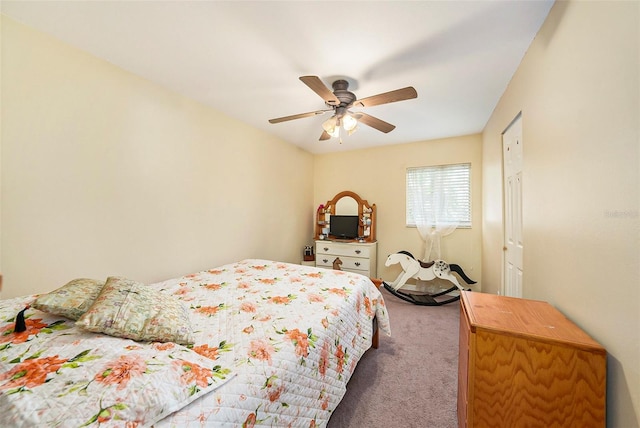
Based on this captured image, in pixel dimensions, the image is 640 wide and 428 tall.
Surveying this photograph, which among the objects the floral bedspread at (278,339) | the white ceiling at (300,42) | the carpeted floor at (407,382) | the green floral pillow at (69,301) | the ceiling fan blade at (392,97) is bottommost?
the carpeted floor at (407,382)

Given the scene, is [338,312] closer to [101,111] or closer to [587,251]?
[587,251]

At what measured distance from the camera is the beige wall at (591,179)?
0.83 meters

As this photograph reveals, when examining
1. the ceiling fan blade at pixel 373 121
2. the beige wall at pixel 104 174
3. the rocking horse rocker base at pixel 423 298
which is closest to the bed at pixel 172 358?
the beige wall at pixel 104 174

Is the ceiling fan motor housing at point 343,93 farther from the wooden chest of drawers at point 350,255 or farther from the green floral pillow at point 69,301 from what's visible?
the wooden chest of drawers at point 350,255

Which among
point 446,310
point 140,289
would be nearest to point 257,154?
point 140,289

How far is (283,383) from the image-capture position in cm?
104

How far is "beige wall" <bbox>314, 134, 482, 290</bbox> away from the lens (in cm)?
365

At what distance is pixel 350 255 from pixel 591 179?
10.6 feet

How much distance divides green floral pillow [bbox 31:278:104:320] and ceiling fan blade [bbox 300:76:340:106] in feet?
5.57

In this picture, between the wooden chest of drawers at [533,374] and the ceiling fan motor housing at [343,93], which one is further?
the ceiling fan motor housing at [343,93]

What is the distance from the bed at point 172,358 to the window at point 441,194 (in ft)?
8.83

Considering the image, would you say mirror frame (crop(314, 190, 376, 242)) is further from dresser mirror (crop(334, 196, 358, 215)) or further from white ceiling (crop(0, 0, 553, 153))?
white ceiling (crop(0, 0, 553, 153))

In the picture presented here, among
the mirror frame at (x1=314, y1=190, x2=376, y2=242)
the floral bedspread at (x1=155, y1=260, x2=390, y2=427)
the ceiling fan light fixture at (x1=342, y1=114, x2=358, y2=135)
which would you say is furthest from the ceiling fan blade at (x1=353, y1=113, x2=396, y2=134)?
the mirror frame at (x1=314, y1=190, x2=376, y2=242)

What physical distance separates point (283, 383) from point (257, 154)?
9.81ft
